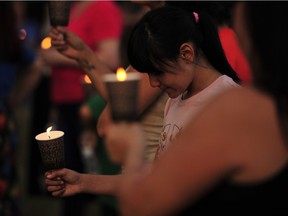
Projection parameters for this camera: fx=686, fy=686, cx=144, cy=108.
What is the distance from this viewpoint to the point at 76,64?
549cm

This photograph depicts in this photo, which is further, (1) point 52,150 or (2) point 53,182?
(2) point 53,182

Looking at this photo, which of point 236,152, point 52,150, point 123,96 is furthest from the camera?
point 52,150

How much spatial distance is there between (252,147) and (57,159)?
1.00 m

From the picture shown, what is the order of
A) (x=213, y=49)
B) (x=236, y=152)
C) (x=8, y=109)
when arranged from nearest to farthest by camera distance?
(x=236, y=152) < (x=213, y=49) < (x=8, y=109)

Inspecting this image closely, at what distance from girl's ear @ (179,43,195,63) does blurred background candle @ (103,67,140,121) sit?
0.81m

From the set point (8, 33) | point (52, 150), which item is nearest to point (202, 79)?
point (52, 150)

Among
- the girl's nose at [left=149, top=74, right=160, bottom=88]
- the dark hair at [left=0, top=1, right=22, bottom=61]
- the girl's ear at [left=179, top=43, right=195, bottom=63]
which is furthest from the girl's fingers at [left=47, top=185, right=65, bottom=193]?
the dark hair at [left=0, top=1, right=22, bottom=61]

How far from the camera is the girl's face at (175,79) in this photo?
2.70 metres

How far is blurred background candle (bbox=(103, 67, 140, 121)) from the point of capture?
1.92 meters

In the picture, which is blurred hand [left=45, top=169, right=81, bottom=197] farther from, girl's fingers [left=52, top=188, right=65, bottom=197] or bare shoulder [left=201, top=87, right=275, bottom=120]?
bare shoulder [left=201, top=87, right=275, bottom=120]

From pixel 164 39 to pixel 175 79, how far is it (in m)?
0.16

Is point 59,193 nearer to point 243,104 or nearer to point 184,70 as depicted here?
point 184,70

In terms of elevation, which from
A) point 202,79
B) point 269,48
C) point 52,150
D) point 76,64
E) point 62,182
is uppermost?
point 269,48

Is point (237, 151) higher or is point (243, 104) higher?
point (243, 104)
